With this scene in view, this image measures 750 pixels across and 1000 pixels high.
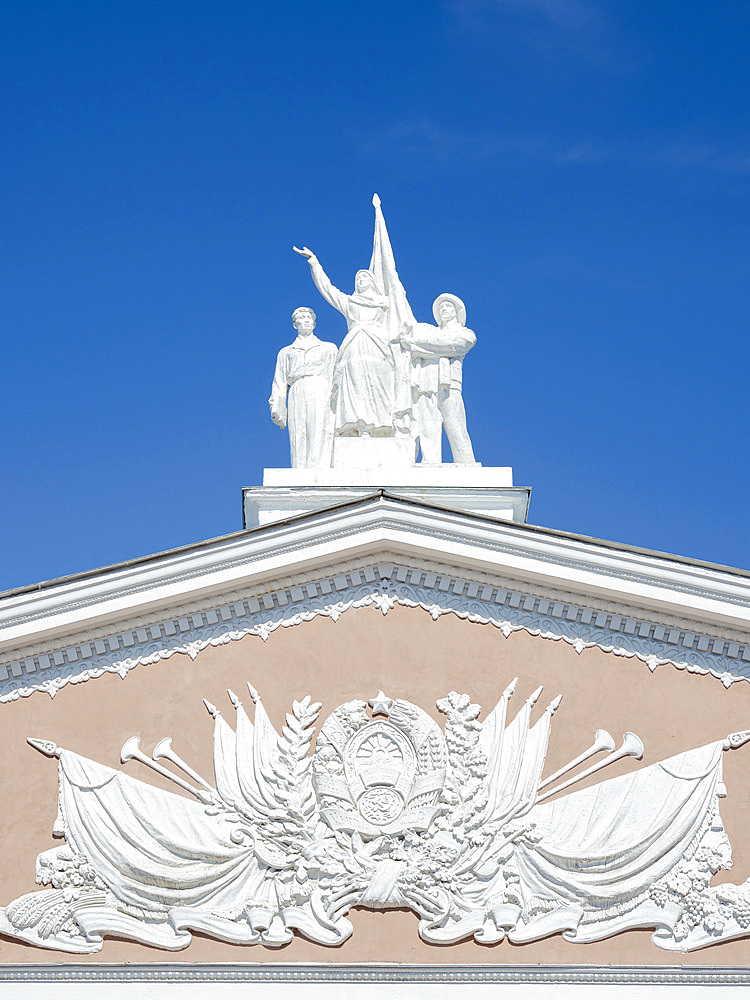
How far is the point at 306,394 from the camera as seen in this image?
14.3 m

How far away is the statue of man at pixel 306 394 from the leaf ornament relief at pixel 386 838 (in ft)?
12.9

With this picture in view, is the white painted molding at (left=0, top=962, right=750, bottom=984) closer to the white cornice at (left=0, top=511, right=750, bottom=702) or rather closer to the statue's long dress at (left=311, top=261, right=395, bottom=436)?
→ the white cornice at (left=0, top=511, right=750, bottom=702)

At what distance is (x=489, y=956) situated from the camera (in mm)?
9875

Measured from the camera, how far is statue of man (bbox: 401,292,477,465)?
1380cm

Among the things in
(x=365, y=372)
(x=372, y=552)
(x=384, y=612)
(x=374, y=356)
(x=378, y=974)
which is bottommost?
(x=378, y=974)

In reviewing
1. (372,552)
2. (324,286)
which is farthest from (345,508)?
(324,286)

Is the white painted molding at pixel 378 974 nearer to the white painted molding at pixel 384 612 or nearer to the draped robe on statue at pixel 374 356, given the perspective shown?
the white painted molding at pixel 384 612

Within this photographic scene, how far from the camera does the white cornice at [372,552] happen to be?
1052 centimetres

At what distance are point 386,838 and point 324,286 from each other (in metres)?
6.56

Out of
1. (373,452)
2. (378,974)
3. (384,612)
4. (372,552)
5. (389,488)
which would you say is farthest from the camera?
(373,452)

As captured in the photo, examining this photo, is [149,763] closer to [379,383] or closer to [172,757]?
[172,757]

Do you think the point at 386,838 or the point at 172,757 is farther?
the point at 172,757

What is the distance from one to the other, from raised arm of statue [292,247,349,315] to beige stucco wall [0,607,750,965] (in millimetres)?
4834

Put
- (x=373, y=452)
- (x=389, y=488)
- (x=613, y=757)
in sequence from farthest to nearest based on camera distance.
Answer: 1. (x=373, y=452)
2. (x=389, y=488)
3. (x=613, y=757)
